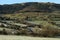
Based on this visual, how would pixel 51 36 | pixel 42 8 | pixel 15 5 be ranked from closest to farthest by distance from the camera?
1. pixel 51 36
2. pixel 42 8
3. pixel 15 5

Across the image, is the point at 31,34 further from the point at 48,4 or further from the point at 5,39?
the point at 48,4

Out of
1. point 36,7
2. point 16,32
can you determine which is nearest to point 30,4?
point 36,7

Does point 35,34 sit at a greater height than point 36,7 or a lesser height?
greater

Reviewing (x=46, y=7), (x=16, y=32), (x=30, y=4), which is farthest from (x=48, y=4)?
(x=16, y=32)

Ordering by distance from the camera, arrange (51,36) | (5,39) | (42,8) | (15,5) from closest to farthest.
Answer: (5,39), (51,36), (42,8), (15,5)

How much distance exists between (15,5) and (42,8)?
34.4 ft

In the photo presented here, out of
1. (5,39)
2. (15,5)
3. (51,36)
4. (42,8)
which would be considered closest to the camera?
(5,39)

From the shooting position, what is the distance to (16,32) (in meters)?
16.3

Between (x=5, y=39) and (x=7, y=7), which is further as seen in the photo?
(x=7, y=7)

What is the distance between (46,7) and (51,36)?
202 ft

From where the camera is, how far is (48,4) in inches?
3051

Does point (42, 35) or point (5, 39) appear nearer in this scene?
point (5, 39)

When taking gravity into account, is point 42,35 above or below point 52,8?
above

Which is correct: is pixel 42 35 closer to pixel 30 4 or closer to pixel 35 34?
pixel 35 34
